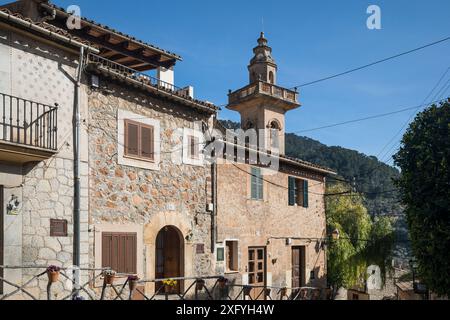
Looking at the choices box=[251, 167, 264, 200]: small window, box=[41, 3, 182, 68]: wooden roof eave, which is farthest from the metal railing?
box=[41, 3, 182, 68]: wooden roof eave

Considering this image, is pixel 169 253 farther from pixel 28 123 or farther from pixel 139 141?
pixel 28 123

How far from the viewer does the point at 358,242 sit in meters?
26.0

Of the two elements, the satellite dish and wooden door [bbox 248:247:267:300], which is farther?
the satellite dish

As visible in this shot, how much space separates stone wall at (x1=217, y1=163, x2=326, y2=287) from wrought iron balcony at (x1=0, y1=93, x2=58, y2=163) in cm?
650

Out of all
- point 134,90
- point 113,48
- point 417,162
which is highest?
point 113,48

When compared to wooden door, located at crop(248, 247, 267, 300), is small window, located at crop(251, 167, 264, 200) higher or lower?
higher

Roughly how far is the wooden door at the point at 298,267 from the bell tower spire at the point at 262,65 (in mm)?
10888

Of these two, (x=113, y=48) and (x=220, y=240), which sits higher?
(x=113, y=48)

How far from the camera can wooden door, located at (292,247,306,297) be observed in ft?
66.1

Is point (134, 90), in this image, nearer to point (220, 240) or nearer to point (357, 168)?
point (220, 240)

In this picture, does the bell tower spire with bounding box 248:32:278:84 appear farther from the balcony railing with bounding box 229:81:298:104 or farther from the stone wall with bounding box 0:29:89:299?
the stone wall with bounding box 0:29:89:299

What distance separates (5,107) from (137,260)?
4.97m

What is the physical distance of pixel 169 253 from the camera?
47.4 ft
